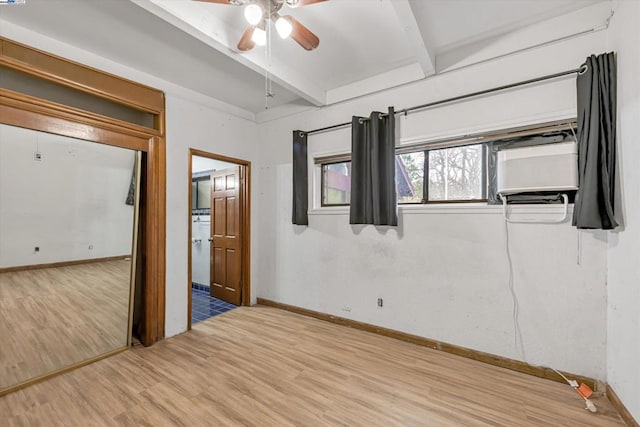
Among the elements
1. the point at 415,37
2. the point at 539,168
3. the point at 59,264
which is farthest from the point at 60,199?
the point at 539,168

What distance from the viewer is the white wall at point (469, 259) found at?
209cm

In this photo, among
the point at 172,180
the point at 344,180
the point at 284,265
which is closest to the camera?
the point at 172,180

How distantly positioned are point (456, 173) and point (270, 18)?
6.84 feet

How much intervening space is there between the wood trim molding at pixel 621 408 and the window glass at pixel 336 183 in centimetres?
266

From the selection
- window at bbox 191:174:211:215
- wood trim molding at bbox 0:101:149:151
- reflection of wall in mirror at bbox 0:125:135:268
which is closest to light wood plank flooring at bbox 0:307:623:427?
reflection of wall in mirror at bbox 0:125:135:268

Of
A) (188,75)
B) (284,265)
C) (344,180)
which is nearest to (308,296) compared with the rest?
(284,265)

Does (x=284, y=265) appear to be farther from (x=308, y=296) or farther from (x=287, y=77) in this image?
(x=287, y=77)

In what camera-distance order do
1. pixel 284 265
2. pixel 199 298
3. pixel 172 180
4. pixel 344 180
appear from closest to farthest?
1. pixel 172 180
2. pixel 344 180
3. pixel 284 265
4. pixel 199 298

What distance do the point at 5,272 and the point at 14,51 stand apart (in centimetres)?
163

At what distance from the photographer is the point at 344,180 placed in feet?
11.4

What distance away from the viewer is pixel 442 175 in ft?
9.03

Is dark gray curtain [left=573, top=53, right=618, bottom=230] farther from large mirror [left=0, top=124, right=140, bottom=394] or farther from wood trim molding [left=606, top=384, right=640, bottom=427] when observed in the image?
large mirror [left=0, top=124, right=140, bottom=394]

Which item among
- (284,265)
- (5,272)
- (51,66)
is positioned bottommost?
(284,265)

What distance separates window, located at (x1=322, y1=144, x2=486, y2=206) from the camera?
2574mm
